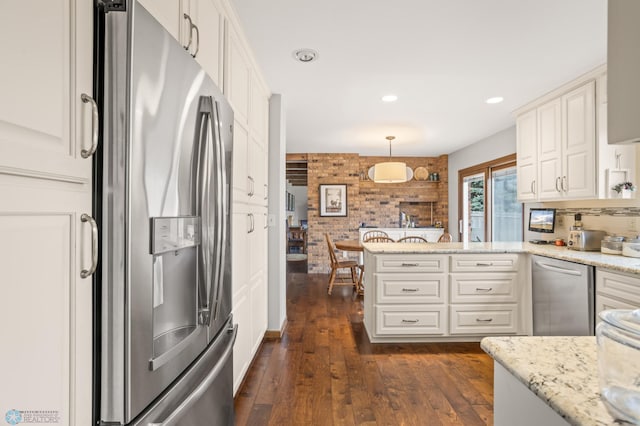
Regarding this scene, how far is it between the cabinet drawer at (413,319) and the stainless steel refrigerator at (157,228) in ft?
6.25

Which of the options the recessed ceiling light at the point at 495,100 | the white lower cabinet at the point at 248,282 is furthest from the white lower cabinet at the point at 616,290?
the white lower cabinet at the point at 248,282

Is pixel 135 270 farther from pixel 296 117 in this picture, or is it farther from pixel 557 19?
pixel 296 117

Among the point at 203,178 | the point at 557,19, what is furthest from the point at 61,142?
the point at 557,19

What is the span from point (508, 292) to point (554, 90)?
1.94 m

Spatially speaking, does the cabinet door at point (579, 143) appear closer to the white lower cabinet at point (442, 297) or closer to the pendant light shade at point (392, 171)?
the white lower cabinet at point (442, 297)

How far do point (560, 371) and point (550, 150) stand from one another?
326cm

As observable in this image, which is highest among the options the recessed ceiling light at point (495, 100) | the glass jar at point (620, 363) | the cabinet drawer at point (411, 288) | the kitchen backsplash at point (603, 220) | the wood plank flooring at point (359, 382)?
the recessed ceiling light at point (495, 100)

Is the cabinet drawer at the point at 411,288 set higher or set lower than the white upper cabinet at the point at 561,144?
lower

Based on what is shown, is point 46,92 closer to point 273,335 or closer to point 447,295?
point 273,335

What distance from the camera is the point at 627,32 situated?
52 centimetres

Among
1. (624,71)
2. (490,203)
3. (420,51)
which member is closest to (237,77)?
(420,51)

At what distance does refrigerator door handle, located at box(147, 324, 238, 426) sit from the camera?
0.99 m

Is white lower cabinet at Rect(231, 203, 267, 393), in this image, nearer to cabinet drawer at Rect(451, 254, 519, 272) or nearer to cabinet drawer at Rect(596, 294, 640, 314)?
cabinet drawer at Rect(451, 254, 519, 272)

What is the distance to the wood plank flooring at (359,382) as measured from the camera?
6.32 ft
